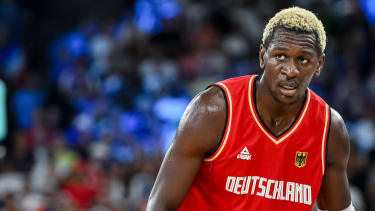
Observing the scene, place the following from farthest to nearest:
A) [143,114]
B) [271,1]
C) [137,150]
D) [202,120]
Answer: [271,1]
[143,114]
[137,150]
[202,120]

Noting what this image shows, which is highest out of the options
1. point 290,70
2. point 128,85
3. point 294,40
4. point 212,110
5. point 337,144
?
point 128,85

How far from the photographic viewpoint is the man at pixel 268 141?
308cm

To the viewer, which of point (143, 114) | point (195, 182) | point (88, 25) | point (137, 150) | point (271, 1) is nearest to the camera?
point (195, 182)

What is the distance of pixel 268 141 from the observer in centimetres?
326

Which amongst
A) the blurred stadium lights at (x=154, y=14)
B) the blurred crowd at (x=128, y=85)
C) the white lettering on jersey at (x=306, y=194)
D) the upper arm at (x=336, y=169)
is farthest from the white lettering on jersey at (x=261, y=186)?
the blurred stadium lights at (x=154, y=14)

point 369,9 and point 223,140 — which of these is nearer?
point 223,140

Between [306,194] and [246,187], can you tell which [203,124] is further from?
[306,194]

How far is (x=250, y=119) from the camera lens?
326 centimetres

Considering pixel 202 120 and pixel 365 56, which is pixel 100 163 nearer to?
pixel 365 56

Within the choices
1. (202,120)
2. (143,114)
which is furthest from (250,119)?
(143,114)

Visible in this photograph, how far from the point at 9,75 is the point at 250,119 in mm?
8831

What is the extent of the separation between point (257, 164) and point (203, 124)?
39 cm

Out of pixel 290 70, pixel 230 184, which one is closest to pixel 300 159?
pixel 230 184

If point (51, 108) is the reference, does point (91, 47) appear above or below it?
above
